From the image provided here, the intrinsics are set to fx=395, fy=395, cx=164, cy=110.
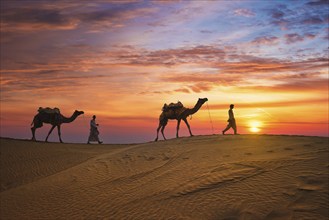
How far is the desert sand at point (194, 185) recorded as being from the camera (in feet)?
33.3

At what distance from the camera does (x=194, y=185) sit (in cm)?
1204

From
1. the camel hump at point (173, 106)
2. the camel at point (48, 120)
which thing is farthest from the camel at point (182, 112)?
the camel at point (48, 120)

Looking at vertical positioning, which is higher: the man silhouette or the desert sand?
the man silhouette

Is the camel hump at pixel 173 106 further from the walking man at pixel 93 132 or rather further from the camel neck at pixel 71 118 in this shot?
the camel neck at pixel 71 118

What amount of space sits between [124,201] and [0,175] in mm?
12545

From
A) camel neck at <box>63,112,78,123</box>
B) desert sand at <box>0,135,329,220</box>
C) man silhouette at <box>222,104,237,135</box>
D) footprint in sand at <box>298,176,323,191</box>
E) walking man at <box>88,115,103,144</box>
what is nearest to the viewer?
desert sand at <box>0,135,329,220</box>

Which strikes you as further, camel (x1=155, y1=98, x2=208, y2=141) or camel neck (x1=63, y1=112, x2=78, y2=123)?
camel neck (x1=63, y1=112, x2=78, y2=123)

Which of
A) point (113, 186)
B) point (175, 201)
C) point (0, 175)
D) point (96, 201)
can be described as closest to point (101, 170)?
point (113, 186)

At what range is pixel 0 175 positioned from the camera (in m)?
22.1

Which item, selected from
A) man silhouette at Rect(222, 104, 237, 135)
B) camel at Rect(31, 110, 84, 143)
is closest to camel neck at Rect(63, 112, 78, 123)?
camel at Rect(31, 110, 84, 143)

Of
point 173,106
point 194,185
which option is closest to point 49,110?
point 173,106

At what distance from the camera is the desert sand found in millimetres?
10148

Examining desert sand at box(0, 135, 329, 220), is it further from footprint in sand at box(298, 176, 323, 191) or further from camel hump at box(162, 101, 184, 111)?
camel hump at box(162, 101, 184, 111)

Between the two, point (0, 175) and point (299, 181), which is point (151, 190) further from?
point (0, 175)
